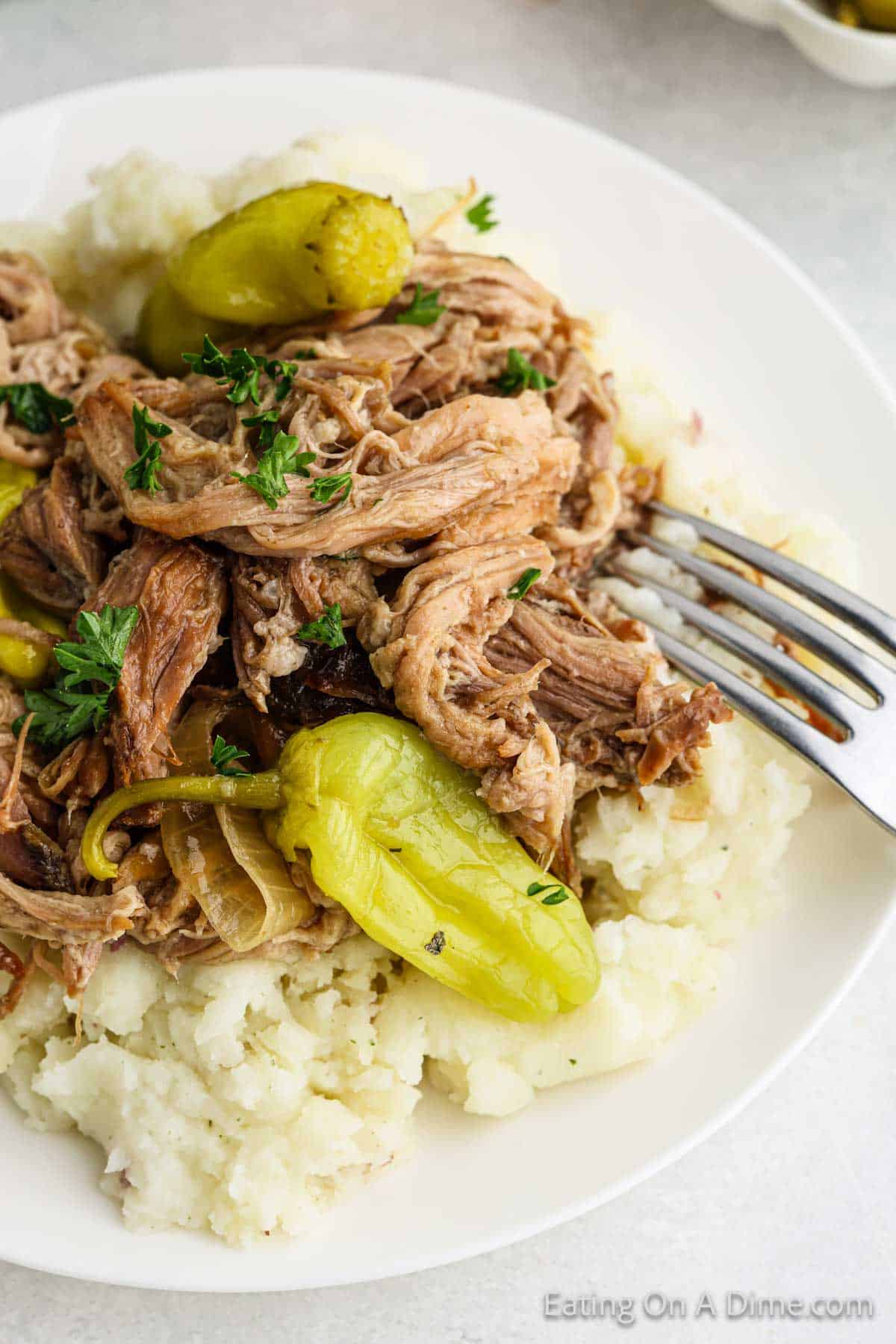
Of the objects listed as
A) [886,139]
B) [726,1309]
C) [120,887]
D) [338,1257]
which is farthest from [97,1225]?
[886,139]

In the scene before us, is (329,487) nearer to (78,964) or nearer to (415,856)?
(415,856)

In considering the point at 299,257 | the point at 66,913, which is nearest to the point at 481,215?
the point at 299,257

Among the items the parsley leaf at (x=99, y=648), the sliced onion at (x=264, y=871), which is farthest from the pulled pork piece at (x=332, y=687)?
the parsley leaf at (x=99, y=648)

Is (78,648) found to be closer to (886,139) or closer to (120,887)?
(120,887)

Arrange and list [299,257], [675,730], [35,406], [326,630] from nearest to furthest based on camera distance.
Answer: [326,630] → [675,730] → [299,257] → [35,406]

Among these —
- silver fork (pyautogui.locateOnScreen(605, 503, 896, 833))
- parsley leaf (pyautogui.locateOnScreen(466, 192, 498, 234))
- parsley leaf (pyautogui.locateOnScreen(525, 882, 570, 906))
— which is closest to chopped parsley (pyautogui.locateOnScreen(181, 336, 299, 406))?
parsley leaf (pyautogui.locateOnScreen(466, 192, 498, 234))

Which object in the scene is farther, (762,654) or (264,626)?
(762,654)

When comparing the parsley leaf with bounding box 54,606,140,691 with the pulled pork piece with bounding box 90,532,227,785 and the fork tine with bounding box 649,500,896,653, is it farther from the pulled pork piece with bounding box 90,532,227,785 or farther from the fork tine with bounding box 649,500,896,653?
the fork tine with bounding box 649,500,896,653
